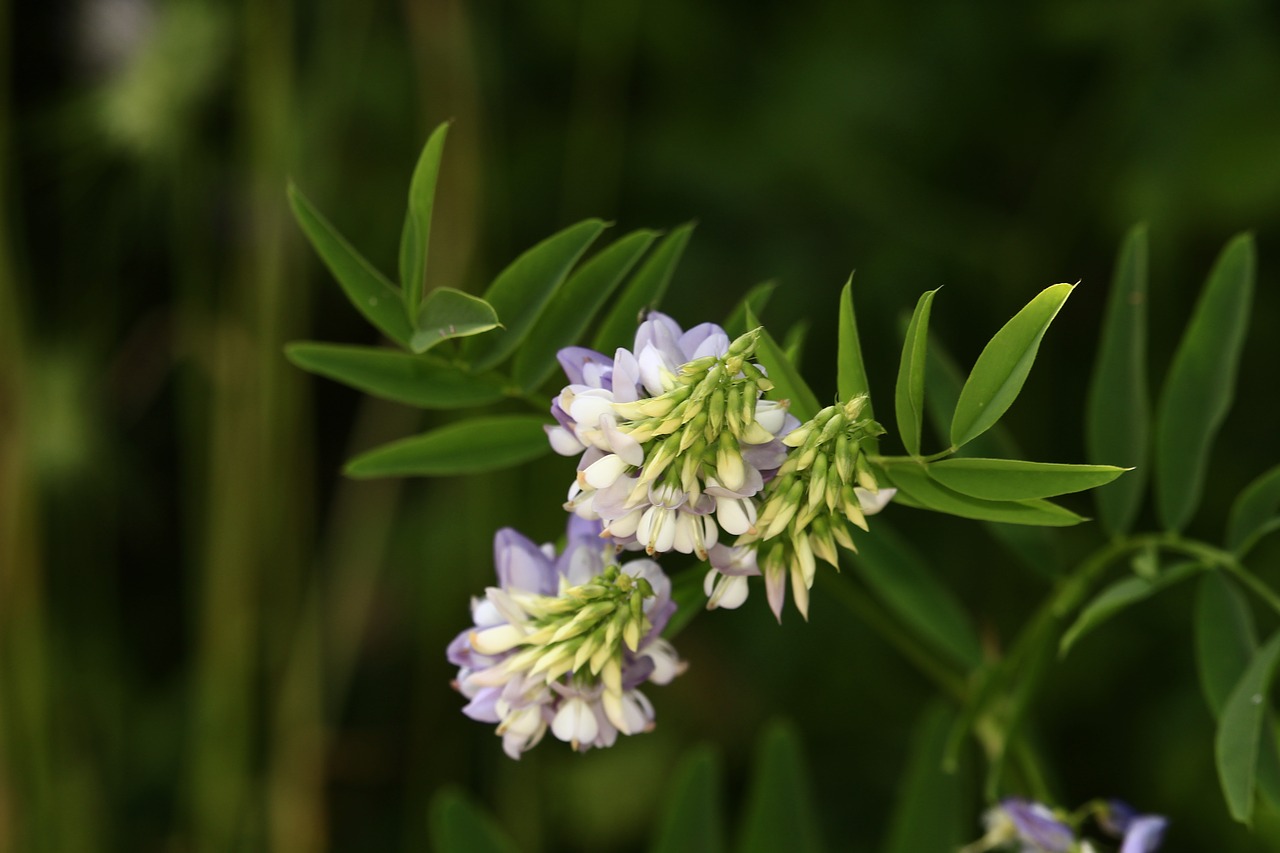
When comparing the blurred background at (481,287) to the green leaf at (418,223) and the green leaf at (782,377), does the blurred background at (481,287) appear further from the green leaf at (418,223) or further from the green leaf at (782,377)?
the green leaf at (782,377)

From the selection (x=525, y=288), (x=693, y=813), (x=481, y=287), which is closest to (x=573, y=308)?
(x=525, y=288)

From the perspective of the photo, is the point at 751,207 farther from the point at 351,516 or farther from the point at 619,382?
the point at 619,382

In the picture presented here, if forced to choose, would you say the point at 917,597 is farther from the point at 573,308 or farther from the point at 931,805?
the point at 573,308

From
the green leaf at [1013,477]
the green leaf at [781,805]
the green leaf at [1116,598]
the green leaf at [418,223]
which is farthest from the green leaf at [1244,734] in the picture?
the green leaf at [418,223]

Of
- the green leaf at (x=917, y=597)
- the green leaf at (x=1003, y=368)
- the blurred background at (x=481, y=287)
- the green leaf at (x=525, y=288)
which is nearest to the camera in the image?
the green leaf at (x=1003, y=368)

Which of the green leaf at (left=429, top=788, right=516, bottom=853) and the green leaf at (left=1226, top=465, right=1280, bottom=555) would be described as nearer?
the green leaf at (left=1226, top=465, right=1280, bottom=555)

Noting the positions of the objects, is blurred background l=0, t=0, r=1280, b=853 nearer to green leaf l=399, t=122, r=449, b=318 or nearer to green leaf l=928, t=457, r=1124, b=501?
green leaf l=399, t=122, r=449, b=318

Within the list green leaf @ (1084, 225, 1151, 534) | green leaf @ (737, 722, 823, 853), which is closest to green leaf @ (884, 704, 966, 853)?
green leaf @ (737, 722, 823, 853)
